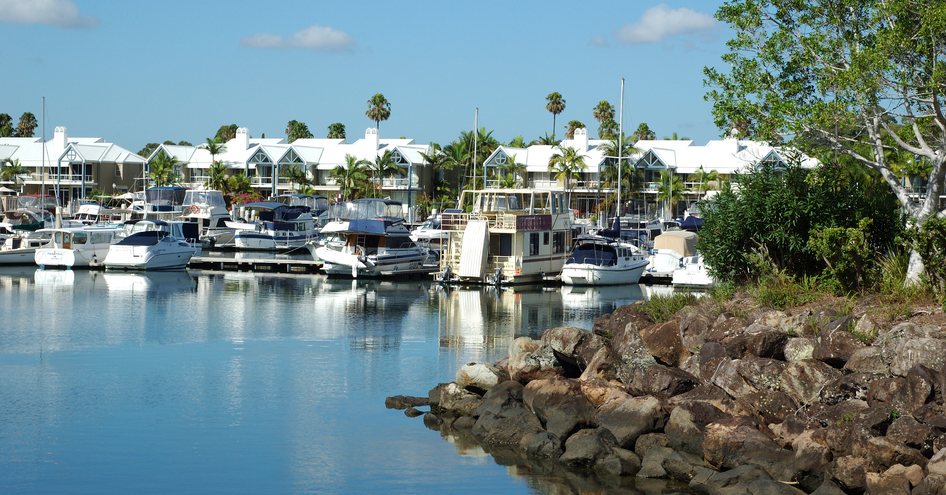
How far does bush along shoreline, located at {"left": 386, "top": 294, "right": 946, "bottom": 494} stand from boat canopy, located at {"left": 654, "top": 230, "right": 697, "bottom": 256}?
A: 36.4 metres

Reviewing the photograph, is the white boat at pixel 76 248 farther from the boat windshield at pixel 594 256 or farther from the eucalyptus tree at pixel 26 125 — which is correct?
the eucalyptus tree at pixel 26 125

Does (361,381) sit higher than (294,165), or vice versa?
(294,165)

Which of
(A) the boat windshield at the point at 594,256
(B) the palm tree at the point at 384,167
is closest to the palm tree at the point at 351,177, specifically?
(B) the palm tree at the point at 384,167

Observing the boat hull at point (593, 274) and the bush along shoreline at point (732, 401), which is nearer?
the bush along shoreline at point (732, 401)

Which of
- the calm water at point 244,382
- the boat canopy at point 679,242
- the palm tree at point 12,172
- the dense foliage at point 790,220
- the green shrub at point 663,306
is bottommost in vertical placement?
the calm water at point 244,382

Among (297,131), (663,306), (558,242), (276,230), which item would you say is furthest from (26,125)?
(663,306)

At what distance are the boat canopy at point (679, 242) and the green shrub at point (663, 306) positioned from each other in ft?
110

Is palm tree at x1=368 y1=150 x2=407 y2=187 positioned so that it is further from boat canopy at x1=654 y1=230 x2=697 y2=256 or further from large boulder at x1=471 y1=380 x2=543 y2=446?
large boulder at x1=471 y1=380 x2=543 y2=446

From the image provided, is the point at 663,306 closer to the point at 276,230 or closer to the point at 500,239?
the point at 500,239

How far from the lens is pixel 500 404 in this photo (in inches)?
975

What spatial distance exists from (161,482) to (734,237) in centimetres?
1480

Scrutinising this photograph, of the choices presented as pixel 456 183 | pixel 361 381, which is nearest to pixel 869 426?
pixel 361 381

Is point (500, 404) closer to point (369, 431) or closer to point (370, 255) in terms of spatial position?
point (369, 431)

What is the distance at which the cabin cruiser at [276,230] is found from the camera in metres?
73.5
